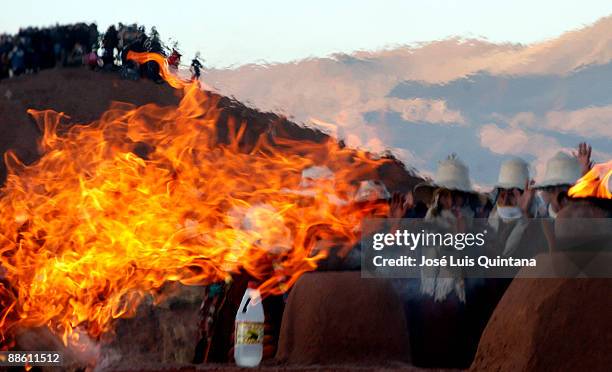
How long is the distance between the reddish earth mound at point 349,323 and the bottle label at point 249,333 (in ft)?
1.14

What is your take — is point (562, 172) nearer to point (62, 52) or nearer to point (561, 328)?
point (561, 328)

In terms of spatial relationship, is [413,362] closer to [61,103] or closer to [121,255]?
[121,255]

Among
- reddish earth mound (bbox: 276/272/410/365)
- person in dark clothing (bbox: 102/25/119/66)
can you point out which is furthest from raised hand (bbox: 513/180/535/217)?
person in dark clothing (bbox: 102/25/119/66)

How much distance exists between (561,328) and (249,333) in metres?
3.42

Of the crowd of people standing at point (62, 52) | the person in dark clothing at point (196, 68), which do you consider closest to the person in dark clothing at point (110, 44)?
the crowd of people standing at point (62, 52)

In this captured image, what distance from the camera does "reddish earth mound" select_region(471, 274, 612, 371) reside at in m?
5.93

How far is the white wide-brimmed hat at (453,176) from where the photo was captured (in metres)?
10.5

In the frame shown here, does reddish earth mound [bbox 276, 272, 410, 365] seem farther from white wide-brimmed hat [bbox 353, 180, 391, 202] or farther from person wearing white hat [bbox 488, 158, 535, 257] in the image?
person wearing white hat [bbox 488, 158, 535, 257]

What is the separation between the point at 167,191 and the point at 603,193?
5.32 metres

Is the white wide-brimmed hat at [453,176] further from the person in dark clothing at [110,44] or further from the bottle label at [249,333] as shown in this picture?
the person in dark clothing at [110,44]

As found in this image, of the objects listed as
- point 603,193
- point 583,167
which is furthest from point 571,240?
point 583,167

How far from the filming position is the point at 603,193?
6.38 meters

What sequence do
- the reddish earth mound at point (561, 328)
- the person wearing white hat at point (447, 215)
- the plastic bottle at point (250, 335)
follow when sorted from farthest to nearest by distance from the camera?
the person wearing white hat at point (447, 215)
the plastic bottle at point (250, 335)
the reddish earth mound at point (561, 328)

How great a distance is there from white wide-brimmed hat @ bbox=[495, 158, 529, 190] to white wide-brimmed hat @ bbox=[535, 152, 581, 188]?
0.79 m
